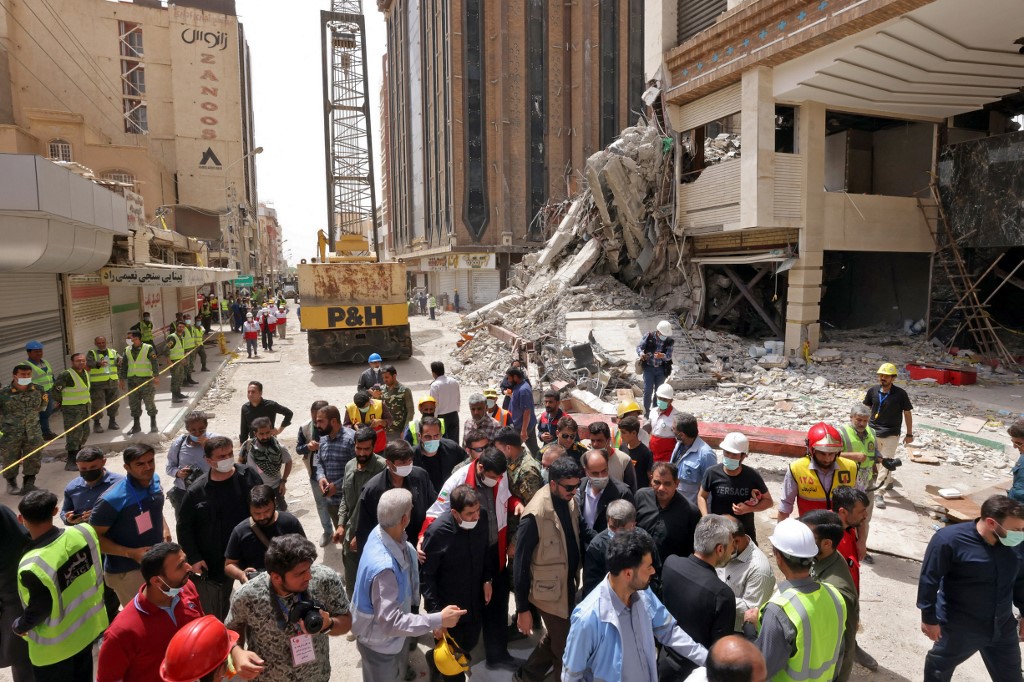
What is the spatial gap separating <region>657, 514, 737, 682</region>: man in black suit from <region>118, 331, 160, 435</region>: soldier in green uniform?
9.44 m

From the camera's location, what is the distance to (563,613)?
Answer: 10.4ft

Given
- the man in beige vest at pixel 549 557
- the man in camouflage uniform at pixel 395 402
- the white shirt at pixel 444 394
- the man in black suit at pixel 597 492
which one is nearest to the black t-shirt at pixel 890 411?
the man in black suit at pixel 597 492

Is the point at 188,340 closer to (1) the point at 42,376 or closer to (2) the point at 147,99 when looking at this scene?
(1) the point at 42,376

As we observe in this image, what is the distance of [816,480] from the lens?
392cm

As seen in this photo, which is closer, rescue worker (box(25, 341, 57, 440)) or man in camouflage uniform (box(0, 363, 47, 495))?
man in camouflage uniform (box(0, 363, 47, 495))

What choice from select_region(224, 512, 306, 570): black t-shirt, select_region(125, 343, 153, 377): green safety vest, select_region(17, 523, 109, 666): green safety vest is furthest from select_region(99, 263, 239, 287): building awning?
select_region(224, 512, 306, 570): black t-shirt

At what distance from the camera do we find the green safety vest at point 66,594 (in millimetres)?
2830

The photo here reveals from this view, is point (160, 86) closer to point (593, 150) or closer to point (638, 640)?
point (593, 150)

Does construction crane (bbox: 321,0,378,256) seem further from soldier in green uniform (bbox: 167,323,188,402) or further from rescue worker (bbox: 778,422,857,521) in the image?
rescue worker (bbox: 778,422,857,521)

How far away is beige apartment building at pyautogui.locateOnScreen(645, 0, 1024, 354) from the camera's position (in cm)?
1041

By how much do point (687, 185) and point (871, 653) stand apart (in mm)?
12026

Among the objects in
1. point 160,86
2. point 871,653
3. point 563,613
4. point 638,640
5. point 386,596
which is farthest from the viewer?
point 160,86

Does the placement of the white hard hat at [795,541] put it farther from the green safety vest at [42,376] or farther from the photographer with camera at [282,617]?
the green safety vest at [42,376]

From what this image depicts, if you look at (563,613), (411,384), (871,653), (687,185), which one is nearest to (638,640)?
(563,613)
